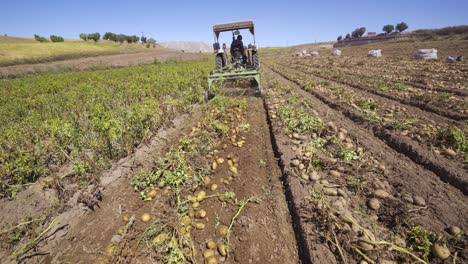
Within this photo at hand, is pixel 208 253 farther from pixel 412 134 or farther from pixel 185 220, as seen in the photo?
pixel 412 134

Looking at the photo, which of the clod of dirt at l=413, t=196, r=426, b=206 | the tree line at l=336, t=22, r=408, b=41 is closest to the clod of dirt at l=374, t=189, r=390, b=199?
the clod of dirt at l=413, t=196, r=426, b=206

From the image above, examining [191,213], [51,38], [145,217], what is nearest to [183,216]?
[191,213]

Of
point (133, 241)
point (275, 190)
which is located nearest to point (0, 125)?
A: point (133, 241)

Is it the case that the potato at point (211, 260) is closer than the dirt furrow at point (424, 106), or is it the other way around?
the potato at point (211, 260)

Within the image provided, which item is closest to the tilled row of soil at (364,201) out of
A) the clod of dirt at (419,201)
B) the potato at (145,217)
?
the clod of dirt at (419,201)

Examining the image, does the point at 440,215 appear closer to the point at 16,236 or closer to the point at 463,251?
the point at 463,251

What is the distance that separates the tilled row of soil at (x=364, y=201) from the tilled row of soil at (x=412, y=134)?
15 cm

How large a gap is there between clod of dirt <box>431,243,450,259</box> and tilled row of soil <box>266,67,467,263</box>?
43mm

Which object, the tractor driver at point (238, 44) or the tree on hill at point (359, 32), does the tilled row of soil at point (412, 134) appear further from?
the tree on hill at point (359, 32)

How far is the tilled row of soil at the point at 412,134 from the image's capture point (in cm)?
314

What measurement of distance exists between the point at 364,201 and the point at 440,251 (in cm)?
88

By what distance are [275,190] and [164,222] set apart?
151 cm

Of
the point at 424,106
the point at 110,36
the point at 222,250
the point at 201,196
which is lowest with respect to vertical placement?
the point at 222,250

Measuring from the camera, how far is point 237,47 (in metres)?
10.4
